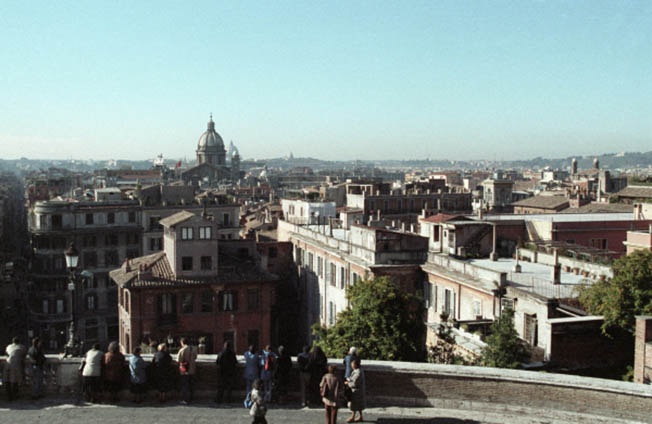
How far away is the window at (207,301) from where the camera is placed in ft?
145

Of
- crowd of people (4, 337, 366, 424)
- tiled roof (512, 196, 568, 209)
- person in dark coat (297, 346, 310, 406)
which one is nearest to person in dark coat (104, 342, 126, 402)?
crowd of people (4, 337, 366, 424)

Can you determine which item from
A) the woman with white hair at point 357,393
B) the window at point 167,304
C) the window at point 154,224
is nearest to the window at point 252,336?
the window at point 167,304

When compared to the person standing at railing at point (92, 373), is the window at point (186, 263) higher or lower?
lower

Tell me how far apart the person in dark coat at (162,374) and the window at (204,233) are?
29.2 meters

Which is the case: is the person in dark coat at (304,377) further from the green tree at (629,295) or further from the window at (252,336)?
the window at (252,336)

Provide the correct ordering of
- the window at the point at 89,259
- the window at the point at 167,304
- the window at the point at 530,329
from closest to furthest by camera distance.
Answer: the window at the point at 530,329 → the window at the point at 167,304 → the window at the point at 89,259

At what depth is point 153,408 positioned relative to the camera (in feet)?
51.0

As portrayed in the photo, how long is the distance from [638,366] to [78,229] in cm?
5386

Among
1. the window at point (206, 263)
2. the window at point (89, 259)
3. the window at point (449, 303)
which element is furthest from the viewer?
the window at point (89, 259)

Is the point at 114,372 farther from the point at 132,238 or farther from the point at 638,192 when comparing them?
the point at 638,192

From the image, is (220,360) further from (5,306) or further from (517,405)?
(5,306)

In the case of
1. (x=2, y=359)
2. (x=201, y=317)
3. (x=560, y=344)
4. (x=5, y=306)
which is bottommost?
(x=5, y=306)

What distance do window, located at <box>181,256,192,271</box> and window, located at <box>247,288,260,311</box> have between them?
12.8 feet

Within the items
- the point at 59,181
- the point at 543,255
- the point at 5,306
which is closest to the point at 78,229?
the point at 5,306
